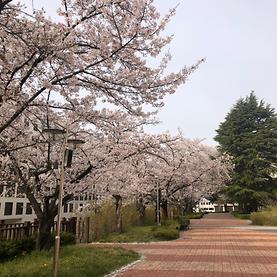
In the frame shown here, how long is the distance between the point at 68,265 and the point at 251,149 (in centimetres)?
3845

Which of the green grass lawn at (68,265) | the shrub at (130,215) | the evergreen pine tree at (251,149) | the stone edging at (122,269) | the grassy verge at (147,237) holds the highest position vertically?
the evergreen pine tree at (251,149)

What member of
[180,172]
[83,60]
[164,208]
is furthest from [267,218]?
[83,60]

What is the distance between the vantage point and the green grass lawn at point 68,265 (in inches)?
304

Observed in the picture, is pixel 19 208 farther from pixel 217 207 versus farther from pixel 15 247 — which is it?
pixel 217 207

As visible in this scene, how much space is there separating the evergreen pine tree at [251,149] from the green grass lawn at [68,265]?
32.8 metres

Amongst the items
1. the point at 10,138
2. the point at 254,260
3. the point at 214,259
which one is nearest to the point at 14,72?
the point at 10,138

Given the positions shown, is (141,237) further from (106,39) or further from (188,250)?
(106,39)

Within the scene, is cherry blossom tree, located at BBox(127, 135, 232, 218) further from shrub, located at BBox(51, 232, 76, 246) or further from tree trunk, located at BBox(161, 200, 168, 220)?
shrub, located at BBox(51, 232, 76, 246)

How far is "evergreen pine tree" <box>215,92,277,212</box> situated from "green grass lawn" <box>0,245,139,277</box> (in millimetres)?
32761

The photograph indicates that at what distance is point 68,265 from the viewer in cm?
890

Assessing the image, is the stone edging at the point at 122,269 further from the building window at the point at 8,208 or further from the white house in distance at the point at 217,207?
the white house in distance at the point at 217,207

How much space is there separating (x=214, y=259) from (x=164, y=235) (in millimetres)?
7289

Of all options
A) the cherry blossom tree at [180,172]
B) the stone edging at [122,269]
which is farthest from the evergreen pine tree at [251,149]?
the stone edging at [122,269]

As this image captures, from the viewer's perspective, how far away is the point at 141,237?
18.2 metres
